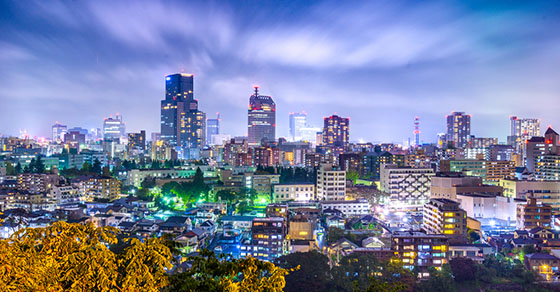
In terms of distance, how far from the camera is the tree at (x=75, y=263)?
6.24 feet

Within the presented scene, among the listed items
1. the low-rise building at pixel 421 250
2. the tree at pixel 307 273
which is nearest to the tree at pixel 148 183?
the tree at pixel 307 273

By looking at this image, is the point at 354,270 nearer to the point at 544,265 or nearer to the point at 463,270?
the point at 463,270

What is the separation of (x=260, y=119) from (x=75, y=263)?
192ft

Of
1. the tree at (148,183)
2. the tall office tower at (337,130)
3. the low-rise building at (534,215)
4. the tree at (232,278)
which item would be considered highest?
the tall office tower at (337,130)

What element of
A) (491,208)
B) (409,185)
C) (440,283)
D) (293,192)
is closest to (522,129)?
(409,185)

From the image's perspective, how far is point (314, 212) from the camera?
54.0 feet

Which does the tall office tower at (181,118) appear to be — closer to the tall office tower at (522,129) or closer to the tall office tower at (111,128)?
the tall office tower at (111,128)

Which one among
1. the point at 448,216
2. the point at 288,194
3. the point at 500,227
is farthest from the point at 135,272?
the point at 288,194

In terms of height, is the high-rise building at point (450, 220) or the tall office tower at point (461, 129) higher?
the tall office tower at point (461, 129)

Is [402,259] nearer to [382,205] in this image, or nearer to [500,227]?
[500,227]

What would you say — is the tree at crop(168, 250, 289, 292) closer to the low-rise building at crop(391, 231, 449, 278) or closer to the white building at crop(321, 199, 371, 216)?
the low-rise building at crop(391, 231, 449, 278)

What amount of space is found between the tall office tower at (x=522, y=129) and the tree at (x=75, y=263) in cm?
5411

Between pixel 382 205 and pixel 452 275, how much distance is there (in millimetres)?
9879

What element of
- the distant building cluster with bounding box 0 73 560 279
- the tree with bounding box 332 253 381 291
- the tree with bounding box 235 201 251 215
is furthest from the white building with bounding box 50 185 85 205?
the tree with bounding box 332 253 381 291
